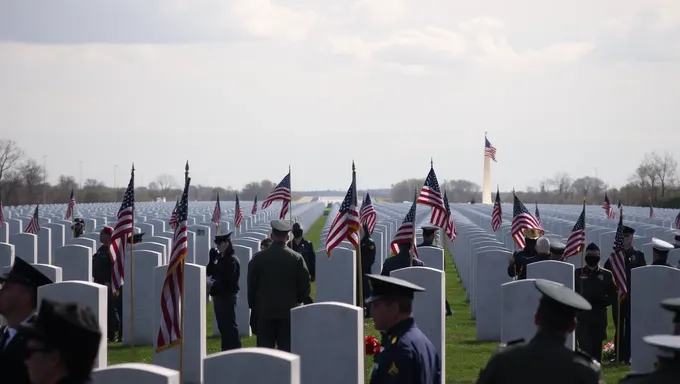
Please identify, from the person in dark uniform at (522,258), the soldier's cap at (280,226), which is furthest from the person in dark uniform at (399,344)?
the person in dark uniform at (522,258)

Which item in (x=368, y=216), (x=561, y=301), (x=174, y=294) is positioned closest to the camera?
(x=561, y=301)

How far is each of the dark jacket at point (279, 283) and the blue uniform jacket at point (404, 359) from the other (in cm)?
517

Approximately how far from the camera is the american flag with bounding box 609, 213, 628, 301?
40.8ft

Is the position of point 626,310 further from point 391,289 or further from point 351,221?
point 391,289

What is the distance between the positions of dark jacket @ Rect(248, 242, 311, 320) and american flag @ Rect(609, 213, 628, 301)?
374cm

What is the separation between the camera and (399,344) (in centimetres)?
577

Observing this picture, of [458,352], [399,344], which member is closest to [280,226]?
[458,352]

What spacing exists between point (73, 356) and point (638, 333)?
8.12 metres

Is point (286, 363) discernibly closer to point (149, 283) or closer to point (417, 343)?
point (417, 343)

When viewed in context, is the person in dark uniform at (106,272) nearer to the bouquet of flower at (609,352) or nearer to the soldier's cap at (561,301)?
the bouquet of flower at (609,352)

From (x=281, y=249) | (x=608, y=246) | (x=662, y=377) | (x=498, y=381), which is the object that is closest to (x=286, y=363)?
(x=498, y=381)

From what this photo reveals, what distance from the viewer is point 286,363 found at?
5.70m

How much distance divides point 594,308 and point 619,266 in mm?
1118

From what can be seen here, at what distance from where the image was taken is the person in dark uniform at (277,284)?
36.1 feet
